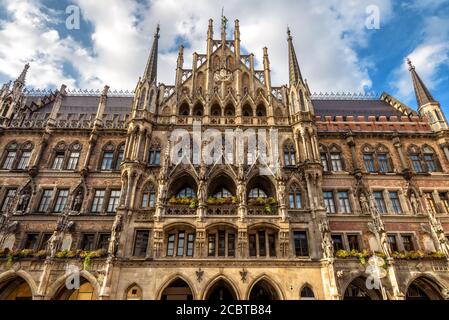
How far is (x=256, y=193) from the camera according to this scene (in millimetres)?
24734

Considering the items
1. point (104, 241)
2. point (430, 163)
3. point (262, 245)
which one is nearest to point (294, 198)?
point (262, 245)

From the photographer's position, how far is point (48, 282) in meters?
19.4

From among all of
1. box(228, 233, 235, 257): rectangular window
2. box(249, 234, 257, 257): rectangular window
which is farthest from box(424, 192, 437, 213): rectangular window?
box(228, 233, 235, 257): rectangular window

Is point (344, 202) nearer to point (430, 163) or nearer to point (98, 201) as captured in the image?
point (430, 163)

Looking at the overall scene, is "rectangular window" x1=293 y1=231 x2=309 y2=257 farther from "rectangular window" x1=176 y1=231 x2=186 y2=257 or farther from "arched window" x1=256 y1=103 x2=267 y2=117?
"arched window" x1=256 y1=103 x2=267 y2=117

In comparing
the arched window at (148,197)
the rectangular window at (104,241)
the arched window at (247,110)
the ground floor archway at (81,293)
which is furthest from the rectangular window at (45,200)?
the arched window at (247,110)

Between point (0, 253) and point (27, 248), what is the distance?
2027mm

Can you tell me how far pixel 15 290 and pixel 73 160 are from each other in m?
11.6

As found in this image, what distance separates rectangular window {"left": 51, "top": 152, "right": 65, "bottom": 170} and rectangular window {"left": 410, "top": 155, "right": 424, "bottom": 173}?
113 ft

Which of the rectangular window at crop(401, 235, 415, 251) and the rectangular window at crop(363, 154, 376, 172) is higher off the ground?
the rectangular window at crop(363, 154, 376, 172)

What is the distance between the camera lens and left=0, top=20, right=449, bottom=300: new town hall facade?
19906 mm

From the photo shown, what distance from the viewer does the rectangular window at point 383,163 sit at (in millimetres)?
26672

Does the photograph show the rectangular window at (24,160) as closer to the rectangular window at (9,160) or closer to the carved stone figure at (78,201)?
the rectangular window at (9,160)
